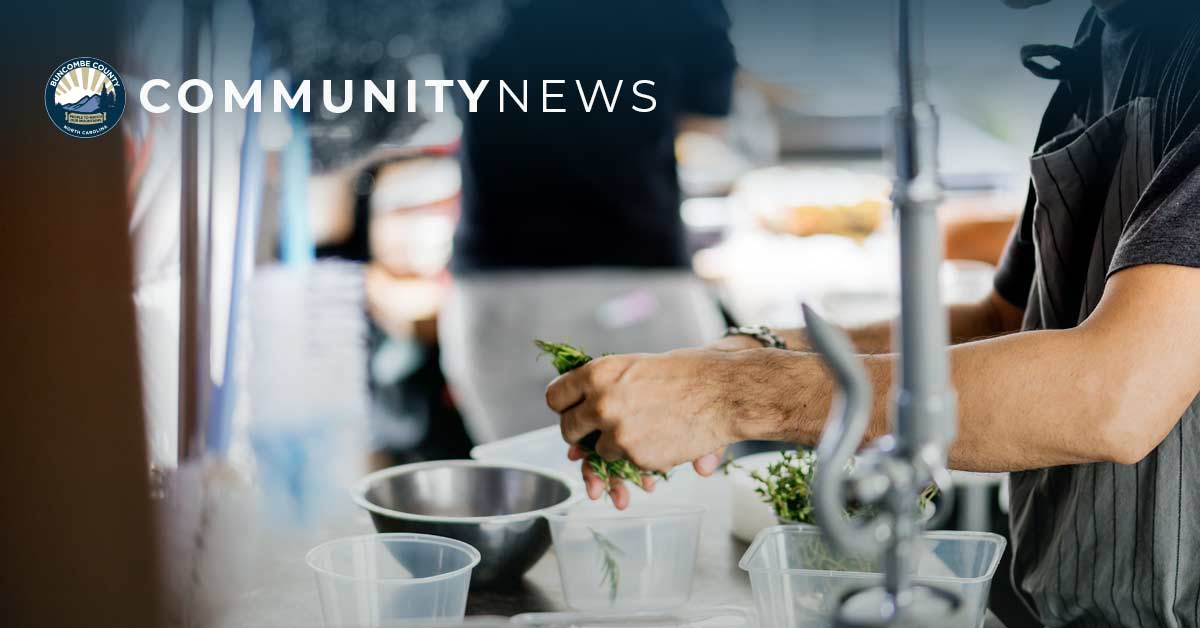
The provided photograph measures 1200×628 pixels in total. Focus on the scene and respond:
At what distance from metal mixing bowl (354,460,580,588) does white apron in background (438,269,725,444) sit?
133cm

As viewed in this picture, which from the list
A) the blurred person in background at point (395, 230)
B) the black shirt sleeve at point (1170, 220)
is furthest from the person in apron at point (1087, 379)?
the blurred person in background at point (395, 230)

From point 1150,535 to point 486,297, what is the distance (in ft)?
6.02

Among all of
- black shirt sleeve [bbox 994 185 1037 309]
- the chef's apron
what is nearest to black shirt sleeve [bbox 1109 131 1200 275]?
the chef's apron

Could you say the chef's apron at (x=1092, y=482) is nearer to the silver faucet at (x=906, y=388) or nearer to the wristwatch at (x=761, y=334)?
the wristwatch at (x=761, y=334)

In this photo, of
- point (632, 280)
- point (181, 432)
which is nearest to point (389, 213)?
point (632, 280)

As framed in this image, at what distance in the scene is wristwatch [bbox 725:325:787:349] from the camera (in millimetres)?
1457

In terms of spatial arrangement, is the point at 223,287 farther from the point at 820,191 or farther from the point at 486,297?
the point at 820,191

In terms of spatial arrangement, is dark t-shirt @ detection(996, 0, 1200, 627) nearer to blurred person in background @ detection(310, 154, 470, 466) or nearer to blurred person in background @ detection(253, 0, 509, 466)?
blurred person in background @ detection(253, 0, 509, 466)

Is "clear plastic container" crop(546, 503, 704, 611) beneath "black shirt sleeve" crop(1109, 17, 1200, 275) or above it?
beneath

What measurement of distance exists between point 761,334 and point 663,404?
0.36 m

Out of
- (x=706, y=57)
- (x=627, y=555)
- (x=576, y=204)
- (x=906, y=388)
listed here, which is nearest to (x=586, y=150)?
(x=576, y=204)

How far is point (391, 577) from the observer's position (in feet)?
3.77

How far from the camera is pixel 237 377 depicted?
278cm

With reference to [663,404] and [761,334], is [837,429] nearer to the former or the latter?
[663,404]
